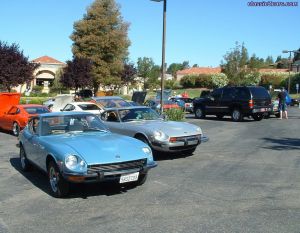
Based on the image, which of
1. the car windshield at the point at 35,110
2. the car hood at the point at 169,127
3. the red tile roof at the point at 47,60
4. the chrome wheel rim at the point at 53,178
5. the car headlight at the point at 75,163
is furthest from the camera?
the red tile roof at the point at 47,60

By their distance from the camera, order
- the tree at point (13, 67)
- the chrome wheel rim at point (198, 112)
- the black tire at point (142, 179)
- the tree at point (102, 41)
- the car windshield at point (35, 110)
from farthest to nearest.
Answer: the tree at point (102, 41), the tree at point (13, 67), the chrome wheel rim at point (198, 112), the car windshield at point (35, 110), the black tire at point (142, 179)

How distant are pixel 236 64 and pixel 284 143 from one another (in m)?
44.2

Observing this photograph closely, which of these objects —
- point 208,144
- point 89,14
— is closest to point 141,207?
point 208,144

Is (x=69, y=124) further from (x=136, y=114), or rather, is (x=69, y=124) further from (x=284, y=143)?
(x=284, y=143)

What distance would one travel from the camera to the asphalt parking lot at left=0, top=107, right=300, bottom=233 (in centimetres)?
535

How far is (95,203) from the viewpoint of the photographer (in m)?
6.42

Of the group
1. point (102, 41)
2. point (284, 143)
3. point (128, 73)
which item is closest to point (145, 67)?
point (128, 73)

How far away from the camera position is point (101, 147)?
687 cm

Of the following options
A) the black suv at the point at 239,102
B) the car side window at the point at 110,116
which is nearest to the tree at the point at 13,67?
the black suv at the point at 239,102

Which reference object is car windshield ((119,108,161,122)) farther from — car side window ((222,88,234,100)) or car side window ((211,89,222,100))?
car side window ((211,89,222,100))

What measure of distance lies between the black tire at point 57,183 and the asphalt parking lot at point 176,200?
147mm

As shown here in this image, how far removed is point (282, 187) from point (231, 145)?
5.43 meters

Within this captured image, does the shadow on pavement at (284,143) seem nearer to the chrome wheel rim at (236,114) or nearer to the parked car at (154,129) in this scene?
the parked car at (154,129)

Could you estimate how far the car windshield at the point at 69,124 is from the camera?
26.2 feet
